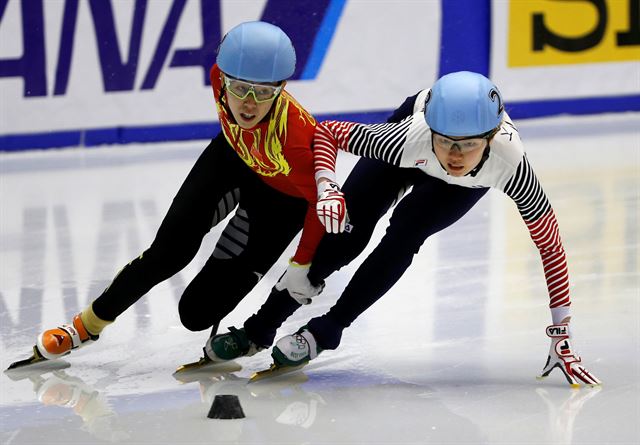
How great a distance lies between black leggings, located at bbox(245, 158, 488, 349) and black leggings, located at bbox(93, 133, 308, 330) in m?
0.16

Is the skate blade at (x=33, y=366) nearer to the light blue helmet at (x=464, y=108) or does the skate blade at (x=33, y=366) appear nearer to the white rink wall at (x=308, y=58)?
the light blue helmet at (x=464, y=108)

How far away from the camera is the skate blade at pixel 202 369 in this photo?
12.5ft

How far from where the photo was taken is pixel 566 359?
3.63 meters

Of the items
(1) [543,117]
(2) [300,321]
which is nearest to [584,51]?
(1) [543,117]

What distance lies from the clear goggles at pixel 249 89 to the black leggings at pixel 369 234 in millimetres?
545

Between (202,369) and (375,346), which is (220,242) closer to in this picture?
(202,369)

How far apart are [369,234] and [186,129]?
4.80 metres

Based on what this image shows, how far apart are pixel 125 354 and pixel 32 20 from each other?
14.6 ft

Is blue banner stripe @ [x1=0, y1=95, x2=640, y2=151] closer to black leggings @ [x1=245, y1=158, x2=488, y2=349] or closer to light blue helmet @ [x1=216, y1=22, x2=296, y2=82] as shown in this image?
black leggings @ [x1=245, y1=158, x2=488, y2=349]

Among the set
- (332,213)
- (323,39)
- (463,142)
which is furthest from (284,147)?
(323,39)

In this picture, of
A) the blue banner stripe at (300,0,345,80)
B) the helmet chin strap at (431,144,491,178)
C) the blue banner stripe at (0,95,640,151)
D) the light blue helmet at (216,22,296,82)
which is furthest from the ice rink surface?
the blue banner stripe at (300,0,345,80)

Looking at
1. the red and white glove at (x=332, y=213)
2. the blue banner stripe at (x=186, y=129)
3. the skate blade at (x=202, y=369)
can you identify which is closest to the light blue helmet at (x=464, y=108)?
the red and white glove at (x=332, y=213)

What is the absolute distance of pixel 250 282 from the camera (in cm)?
402

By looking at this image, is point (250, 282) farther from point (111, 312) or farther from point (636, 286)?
point (636, 286)
